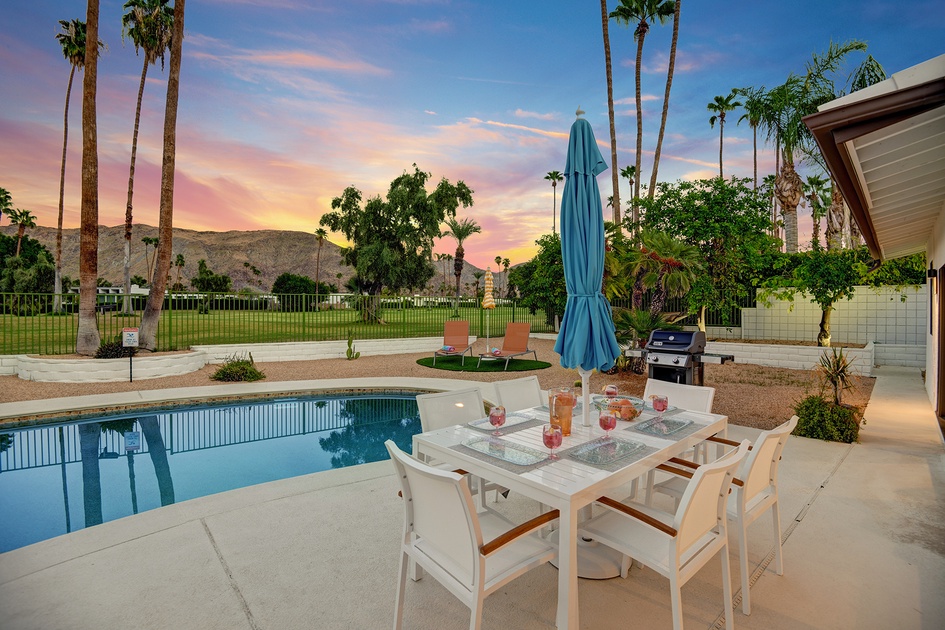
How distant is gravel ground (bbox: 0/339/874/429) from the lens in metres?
6.59

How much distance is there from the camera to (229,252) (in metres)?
116

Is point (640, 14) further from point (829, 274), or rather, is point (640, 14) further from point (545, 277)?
point (829, 274)

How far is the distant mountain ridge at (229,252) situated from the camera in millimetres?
105125

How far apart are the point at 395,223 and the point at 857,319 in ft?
55.7

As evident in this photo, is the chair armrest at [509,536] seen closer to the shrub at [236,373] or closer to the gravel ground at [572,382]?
the gravel ground at [572,382]

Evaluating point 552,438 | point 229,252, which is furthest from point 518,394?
point 229,252

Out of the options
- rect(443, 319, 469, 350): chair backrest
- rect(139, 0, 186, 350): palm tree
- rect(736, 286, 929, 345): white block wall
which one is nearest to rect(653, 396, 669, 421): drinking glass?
rect(443, 319, 469, 350): chair backrest

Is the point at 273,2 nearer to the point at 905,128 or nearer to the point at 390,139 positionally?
the point at 390,139

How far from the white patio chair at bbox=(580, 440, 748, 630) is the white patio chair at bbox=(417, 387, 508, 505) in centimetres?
104

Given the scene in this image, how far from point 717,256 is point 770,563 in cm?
974

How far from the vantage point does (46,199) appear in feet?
83.0

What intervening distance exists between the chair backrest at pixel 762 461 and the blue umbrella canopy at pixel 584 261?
91cm

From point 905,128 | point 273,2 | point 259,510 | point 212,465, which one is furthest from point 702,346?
point 273,2

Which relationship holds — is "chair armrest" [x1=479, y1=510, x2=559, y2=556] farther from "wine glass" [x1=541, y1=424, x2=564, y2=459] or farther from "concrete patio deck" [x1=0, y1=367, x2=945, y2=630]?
"concrete patio deck" [x1=0, y1=367, x2=945, y2=630]
